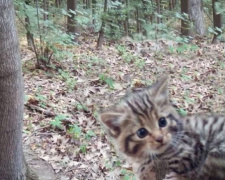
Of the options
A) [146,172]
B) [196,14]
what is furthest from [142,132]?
[196,14]

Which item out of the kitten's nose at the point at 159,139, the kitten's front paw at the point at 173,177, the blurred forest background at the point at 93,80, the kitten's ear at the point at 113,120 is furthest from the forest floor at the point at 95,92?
the kitten's front paw at the point at 173,177

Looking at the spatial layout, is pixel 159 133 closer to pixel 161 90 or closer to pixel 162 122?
pixel 162 122

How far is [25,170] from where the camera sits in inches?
195

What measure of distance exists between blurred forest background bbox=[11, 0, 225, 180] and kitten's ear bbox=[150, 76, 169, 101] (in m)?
3.07

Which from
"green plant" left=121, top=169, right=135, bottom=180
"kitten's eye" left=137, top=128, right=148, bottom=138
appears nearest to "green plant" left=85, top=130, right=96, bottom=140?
"green plant" left=121, top=169, right=135, bottom=180

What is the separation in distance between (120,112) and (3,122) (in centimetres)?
199

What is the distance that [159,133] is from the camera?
268cm

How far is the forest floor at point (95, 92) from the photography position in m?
6.23

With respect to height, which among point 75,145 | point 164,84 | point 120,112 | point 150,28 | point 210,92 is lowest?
point 75,145

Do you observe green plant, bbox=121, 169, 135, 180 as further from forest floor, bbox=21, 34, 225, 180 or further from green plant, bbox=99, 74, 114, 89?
green plant, bbox=99, 74, 114, 89

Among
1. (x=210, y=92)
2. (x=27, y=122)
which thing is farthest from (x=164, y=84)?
(x=210, y=92)

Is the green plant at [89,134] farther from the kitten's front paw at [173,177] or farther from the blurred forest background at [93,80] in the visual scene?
the kitten's front paw at [173,177]

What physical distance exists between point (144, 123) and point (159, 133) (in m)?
0.15

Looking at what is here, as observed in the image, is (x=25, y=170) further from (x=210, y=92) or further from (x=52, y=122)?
(x=210, y=92)
